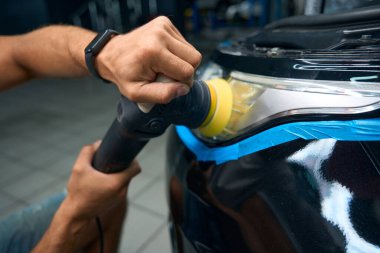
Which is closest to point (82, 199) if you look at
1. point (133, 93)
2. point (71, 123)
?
point (133, 93)

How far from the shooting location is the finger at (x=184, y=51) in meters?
0.47

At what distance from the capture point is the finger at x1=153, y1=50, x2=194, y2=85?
45cm

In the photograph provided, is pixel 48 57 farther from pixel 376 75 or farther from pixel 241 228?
pixel 376 75

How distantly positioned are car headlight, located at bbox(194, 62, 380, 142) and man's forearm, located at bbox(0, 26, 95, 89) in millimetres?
341

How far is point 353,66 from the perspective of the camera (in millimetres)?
538

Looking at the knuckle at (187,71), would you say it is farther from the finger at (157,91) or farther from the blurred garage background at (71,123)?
the blurred garage background at (71,123)

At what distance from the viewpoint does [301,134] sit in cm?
52

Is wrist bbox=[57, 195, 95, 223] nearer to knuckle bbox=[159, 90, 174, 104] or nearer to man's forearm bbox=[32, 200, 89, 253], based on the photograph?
man's forearm bbox=[32, 200, 89, 253]

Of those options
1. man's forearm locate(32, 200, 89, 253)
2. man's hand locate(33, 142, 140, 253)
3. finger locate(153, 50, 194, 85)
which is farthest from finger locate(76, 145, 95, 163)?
finger locate(153, 50, 194, 85)

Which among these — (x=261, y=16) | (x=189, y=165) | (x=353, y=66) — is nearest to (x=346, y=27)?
(x=353, y=66)

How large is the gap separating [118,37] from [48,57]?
366 mm

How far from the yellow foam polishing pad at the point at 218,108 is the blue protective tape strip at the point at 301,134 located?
5 centimetres

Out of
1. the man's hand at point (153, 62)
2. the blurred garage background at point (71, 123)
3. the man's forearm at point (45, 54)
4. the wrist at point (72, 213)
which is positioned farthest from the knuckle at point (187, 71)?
the wrist at point (72, 213)

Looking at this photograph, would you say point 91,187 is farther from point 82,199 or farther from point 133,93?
point 133,93
